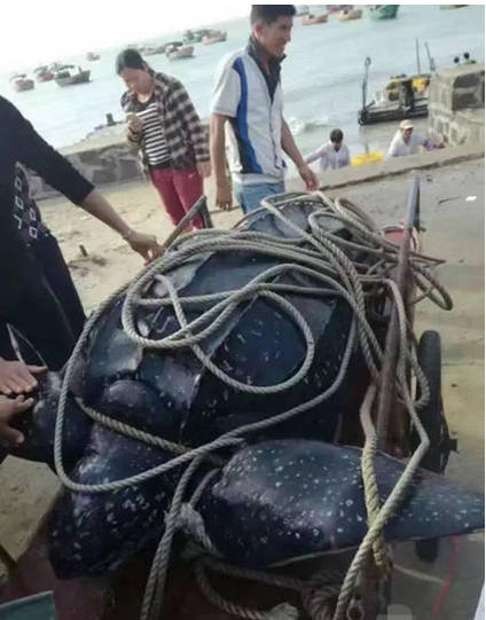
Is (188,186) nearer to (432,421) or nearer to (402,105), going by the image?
(432,421)

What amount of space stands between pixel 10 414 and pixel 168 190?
304 cm

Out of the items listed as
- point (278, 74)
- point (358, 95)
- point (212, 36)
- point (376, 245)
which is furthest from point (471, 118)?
point (212, 36)

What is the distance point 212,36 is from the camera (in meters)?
87.2

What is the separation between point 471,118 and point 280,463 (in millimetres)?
7713

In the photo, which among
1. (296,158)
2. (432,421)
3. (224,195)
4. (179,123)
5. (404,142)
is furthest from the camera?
(404,142)

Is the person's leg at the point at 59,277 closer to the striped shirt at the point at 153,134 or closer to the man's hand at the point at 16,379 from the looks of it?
the man's hand at the point at 16,379

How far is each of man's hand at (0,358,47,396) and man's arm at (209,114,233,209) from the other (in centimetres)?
188

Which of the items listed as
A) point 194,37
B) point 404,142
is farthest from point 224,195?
point 194,37

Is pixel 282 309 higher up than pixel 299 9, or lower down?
lower down

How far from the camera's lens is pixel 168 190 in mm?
4441

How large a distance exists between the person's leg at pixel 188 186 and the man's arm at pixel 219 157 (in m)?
0.67

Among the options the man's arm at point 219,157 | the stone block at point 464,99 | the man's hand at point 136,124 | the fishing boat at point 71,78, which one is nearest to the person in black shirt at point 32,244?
the man's arm at point 219,157

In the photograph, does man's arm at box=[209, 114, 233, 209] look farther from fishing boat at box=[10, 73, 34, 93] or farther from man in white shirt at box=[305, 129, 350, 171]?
fishing boat at box=[10, 73, 34, 93]

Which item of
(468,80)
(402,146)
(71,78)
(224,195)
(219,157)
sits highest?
(219,157)
